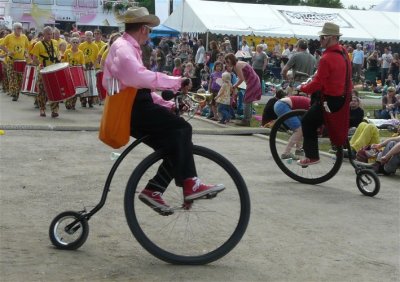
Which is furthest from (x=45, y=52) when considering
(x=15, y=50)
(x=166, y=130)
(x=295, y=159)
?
(x=166, y=130)

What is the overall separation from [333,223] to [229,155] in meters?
3.73

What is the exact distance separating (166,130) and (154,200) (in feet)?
1.72

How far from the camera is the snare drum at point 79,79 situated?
48.3 ft

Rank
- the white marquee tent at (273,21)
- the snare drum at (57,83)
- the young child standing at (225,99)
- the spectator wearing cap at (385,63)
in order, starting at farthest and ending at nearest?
the spectator wearing cap at (385,63) → the white marquee tent at (273,21) → the young child standing at (225,99) → the snare drum at (57,83)

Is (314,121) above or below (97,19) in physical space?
above

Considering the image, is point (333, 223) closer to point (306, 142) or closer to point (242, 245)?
point (242, 245)

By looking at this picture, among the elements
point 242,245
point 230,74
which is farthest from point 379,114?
point 242,245

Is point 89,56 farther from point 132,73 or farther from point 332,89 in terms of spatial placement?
point 132,73

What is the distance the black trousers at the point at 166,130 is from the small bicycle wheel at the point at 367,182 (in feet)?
10.5

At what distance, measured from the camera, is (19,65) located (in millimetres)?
17797

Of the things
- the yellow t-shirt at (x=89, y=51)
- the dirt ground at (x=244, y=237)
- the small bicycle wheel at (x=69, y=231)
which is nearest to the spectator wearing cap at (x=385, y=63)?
the yellow t-shirt at (x=89, y=51)

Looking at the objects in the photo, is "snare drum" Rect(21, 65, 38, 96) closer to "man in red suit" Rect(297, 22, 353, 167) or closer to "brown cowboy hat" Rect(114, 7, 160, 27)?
"man in red suit" Rect(297, 22, 353, 167)

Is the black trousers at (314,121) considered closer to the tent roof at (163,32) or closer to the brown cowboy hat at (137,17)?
the brown cowboy hat at (137,17)

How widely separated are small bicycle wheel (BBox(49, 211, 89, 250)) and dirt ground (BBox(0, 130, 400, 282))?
0.06 m
